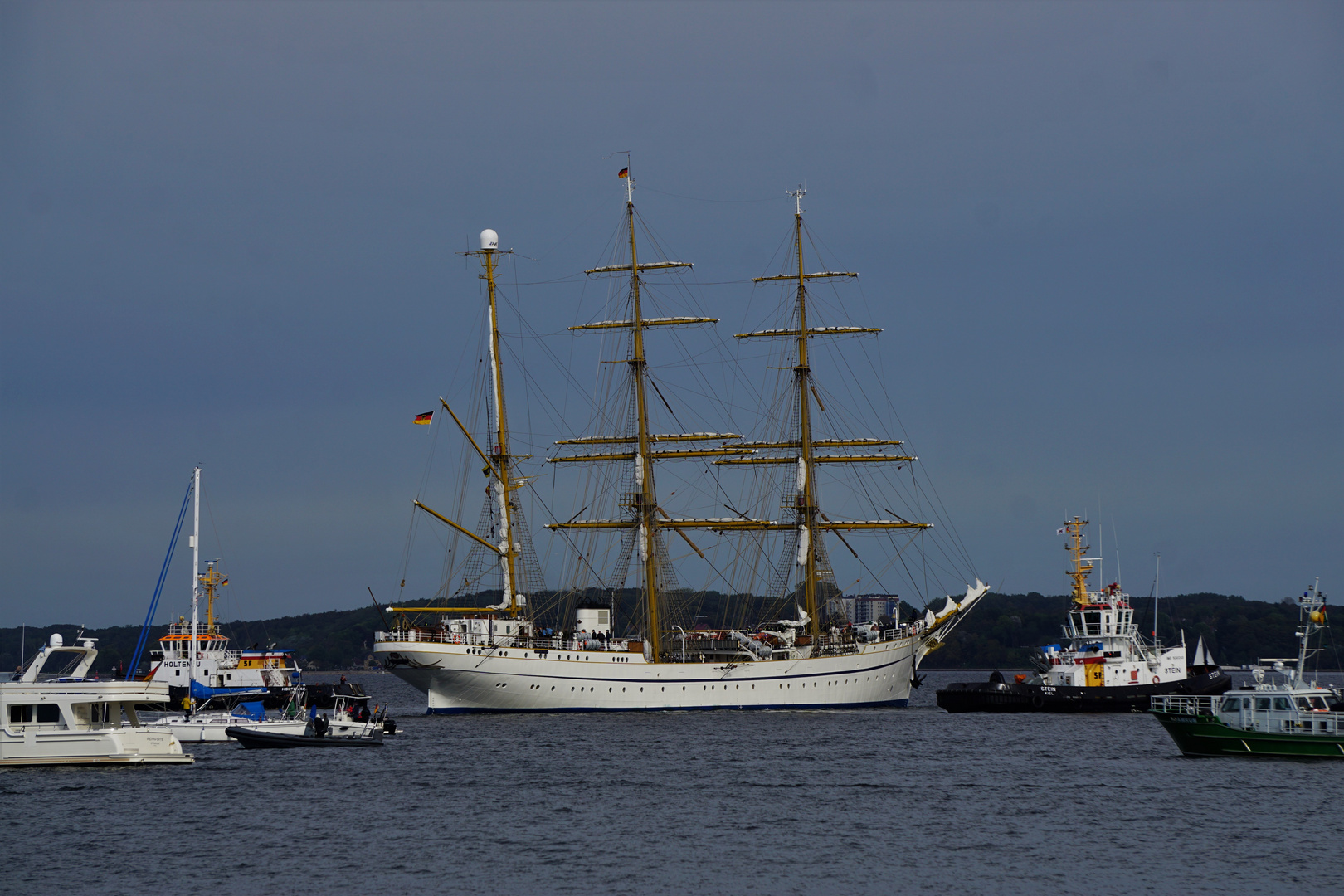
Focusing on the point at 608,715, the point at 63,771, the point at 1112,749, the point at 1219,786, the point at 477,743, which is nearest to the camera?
the point at 1219,786

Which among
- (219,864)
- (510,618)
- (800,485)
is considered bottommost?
(219,864)

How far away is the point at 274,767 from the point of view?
62.0 metres

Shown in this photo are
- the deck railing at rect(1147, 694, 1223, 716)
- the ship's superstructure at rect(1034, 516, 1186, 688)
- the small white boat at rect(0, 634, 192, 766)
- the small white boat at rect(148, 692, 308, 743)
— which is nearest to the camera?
the small white boat at rect(0, 634, 192, 766)

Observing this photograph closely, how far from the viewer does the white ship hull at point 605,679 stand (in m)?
87.2

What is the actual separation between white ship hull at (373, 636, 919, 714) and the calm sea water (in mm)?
16467

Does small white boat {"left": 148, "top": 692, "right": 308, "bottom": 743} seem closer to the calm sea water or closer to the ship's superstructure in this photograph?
the calm sea water

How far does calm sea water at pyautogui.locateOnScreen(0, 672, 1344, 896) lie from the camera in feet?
121

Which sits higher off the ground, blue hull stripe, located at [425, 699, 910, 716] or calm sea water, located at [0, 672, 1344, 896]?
blue hull stripe, located at [425, 699, 910, 716]

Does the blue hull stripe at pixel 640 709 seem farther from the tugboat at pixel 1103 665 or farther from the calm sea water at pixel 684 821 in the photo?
the calm sea water at pixel 684 821

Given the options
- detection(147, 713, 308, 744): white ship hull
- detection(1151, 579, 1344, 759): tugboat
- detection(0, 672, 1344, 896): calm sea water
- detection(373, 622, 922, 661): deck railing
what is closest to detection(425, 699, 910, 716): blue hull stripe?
detection(373, 622, 922, 661): deck railing

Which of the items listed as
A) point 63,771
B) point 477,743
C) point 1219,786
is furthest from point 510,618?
point 1219,786

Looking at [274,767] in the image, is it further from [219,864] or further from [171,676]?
[171,676]

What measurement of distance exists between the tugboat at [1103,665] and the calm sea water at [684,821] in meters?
15.4

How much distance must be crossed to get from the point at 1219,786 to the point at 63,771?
148 feet
